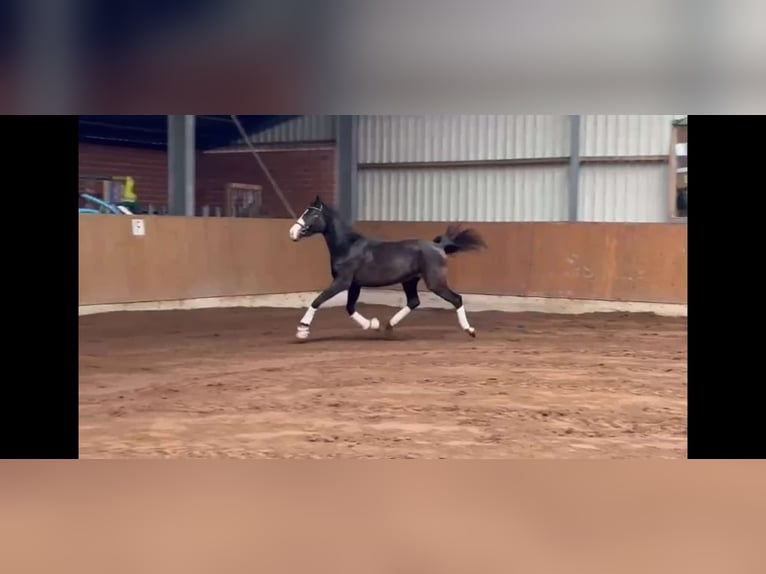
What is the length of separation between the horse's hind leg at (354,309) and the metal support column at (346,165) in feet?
7.25

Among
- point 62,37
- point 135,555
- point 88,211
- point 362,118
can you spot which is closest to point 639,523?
point 135,555

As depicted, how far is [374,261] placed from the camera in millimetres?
6262

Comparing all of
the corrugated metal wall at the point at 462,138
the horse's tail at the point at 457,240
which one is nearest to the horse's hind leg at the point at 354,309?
the horse's tail at the point at 457,240

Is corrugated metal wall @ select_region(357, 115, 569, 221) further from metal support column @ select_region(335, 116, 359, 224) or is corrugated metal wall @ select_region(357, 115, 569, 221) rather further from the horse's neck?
the horse's neck

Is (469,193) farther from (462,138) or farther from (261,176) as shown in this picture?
(261,176)

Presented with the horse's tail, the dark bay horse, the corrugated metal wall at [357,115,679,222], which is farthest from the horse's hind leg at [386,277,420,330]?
the corrugated metal wall at [357,115,679,222]

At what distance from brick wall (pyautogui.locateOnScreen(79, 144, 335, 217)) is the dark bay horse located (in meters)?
2.02

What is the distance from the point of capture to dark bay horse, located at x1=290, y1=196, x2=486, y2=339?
619cm

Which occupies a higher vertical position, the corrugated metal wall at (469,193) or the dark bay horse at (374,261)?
the corrugated metal wall at (469,193)

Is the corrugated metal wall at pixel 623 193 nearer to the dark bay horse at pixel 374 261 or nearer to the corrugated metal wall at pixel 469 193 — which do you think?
the corrugated metal wall at pixel 469 193

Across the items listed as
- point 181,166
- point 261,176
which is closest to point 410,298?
point 181,166

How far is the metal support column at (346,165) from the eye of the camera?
855 centimetres

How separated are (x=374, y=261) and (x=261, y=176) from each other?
336cm

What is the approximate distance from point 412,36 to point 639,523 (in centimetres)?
206
